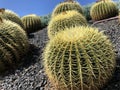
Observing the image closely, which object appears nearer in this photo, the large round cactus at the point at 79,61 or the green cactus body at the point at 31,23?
the large round cactus at the point at 79,61

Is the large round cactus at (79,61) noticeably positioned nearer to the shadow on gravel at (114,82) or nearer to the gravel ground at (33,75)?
the shadow on gravel at (114,82)

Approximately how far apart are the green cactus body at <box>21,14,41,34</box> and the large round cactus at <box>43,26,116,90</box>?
263 inches

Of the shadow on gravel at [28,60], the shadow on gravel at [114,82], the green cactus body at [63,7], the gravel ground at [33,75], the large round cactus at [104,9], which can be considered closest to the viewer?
the shadow on gravel at [114,82]

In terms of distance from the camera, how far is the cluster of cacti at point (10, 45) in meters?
7.36

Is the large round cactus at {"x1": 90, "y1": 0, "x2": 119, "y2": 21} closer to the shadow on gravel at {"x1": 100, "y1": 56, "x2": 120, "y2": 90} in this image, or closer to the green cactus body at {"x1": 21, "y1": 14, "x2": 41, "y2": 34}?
the green cactus body at {"x1": 21, "y1": 14, "x2": 41, "y2": 34}

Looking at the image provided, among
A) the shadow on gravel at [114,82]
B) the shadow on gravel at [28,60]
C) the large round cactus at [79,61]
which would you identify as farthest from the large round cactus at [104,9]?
the large round cactus at [79,61]

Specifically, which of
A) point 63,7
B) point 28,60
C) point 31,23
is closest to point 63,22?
point 28,60

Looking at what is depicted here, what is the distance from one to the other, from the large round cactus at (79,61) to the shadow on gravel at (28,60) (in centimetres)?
200

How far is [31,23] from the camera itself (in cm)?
1229

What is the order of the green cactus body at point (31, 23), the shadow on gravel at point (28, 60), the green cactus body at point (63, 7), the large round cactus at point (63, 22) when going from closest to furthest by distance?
the shadow on gravel at point (28, 60)
the large round cactus at point (63, 22)
the green cactus body at point (63, 7)
the green cactus body at point (31, 23)

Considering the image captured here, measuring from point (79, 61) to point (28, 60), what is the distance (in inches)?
107

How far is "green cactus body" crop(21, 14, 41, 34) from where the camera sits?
476 inches

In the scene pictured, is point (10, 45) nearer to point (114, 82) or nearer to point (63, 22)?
point (63, 22)

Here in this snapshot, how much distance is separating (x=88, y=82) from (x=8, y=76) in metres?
2.32
